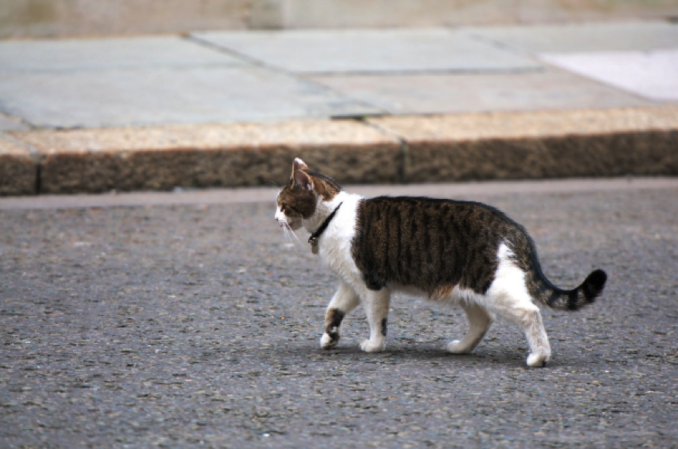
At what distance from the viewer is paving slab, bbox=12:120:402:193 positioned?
5949 millimetres

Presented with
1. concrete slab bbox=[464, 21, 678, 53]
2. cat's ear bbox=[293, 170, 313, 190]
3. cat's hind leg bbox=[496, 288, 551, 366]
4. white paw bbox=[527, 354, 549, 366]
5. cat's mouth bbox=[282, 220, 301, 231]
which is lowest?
white paw bbox=[527, 354, 549, 366]

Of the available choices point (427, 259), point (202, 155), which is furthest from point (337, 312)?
point (202, 155)

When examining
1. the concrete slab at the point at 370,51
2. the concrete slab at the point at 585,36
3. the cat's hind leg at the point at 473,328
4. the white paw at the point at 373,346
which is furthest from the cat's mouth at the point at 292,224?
the concrete slab at the point at 585,36

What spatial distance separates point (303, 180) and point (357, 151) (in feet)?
8.26

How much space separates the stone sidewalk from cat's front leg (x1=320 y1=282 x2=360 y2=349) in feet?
8.10

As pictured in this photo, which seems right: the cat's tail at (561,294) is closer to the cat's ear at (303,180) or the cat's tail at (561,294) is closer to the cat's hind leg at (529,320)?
the cat's hind leg at (529,320)

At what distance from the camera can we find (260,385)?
11.1ft

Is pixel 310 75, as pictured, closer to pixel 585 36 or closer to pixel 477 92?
pixel 477 92

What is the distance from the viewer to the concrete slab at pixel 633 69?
26.1 ft

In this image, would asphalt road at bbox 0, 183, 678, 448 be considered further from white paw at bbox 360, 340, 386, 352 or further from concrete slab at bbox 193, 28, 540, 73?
concrete slab at bbox 193, 28, 540, 73

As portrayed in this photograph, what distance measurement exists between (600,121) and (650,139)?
13.9 inches

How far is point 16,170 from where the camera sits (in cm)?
582

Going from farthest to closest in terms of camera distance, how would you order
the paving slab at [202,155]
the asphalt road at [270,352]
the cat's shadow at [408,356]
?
the paving slab at [202,155] → the cat's shadow at [408,356] → the asphalt road at [270,352]

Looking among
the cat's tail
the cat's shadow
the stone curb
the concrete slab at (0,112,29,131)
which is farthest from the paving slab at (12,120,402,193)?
the cat's tail
